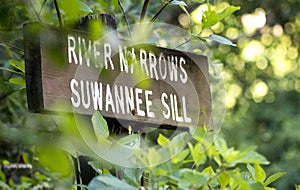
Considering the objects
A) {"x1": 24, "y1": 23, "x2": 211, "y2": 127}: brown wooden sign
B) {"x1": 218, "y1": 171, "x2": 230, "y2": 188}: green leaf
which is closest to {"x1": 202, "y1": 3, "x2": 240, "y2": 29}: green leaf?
{"x1": 24, "y1": 23, "x2": 211, "y2": 127}: brown wooden sign

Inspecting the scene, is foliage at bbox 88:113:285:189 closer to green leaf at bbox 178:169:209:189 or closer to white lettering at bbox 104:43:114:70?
green leaf at bbox 178:169:209:189

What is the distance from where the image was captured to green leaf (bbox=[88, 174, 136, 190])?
2.24 feet

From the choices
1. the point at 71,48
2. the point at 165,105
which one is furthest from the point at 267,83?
the point at 71,48

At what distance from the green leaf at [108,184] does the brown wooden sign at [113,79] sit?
17 cm

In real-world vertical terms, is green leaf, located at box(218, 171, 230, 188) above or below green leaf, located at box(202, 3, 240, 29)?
below

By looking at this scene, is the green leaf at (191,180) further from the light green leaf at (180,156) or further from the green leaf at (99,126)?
the green leaf at (99,126)

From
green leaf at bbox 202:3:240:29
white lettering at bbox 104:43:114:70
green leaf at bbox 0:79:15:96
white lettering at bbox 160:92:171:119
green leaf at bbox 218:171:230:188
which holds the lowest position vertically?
green leaf at bbox 218:171:230:188

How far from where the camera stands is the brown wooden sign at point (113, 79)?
0.85m

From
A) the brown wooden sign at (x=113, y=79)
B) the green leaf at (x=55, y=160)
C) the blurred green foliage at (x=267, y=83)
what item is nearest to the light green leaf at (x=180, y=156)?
the green leaf at (x=55, y=160)

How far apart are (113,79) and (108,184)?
0.28m

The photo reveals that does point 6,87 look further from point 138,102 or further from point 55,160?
point 55,160

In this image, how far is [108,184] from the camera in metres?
0.68

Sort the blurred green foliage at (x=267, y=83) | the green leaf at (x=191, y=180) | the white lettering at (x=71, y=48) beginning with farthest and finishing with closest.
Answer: the blurred green foliage at (x=267, y=83) < the white lettering at (x=71, y=48) < the green leaf at (x=191, y=180)

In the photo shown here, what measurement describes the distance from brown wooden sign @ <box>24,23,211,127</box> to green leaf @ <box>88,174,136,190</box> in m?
0.17
